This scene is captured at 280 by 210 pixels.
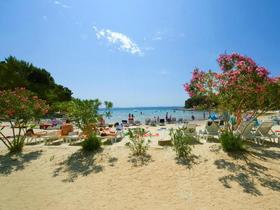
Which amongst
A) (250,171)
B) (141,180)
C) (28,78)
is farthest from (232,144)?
(28,78)

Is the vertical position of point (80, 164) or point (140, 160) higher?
point (140, 160)

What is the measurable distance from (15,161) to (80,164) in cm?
278

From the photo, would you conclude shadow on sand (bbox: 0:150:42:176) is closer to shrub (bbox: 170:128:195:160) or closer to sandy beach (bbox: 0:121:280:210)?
sandy beach (bbox: 0:121:280:210)

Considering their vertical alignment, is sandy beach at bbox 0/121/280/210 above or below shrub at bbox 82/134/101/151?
below

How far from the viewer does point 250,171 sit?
6926mm

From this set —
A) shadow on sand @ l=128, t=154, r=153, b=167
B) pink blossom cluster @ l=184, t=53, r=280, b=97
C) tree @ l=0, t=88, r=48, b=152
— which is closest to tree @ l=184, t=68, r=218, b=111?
pink blossom cluster @ l=184, t=53, r=280, b=97

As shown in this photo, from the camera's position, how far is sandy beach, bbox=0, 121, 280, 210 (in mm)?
5344

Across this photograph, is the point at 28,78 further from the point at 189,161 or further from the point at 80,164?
the point at 189,161

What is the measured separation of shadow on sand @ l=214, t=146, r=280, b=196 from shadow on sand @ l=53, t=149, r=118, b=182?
3710 millimetres

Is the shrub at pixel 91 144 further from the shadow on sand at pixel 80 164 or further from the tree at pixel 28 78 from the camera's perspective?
the tree at pixel 28 78

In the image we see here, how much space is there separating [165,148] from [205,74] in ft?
10.9

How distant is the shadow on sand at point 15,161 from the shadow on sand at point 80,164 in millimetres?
1451

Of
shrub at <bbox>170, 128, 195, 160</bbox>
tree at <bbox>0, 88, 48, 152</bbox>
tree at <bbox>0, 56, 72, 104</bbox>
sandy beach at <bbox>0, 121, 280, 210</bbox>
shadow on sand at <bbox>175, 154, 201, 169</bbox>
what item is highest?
tree at <bbox>0, 56, 72, 104</bbox>

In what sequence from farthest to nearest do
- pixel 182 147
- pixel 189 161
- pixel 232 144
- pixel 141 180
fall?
pixel 232 144 → pixel 182 147 → pixel 189 161 → pixel 141 180
